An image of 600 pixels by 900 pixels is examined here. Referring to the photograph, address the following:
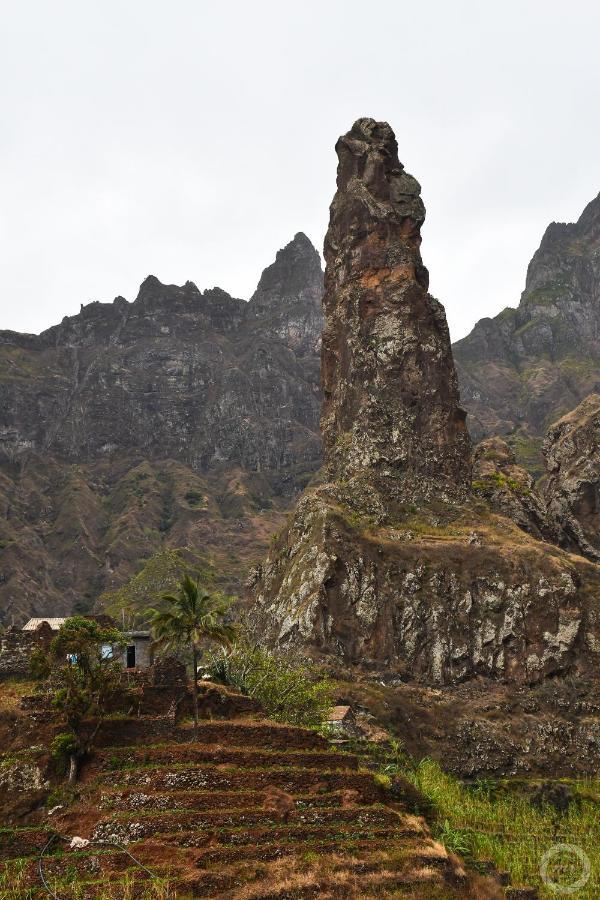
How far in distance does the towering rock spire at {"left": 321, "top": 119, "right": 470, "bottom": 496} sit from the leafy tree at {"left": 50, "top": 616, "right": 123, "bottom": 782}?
8080 cm

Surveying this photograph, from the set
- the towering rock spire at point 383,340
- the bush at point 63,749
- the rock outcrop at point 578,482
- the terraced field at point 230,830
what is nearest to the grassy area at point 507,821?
the terraced field at point 230,830

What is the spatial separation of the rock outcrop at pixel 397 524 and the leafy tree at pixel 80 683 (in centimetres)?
5450

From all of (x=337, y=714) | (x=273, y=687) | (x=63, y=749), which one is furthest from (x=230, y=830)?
(x=337, y=714)

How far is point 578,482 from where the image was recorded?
151125mm

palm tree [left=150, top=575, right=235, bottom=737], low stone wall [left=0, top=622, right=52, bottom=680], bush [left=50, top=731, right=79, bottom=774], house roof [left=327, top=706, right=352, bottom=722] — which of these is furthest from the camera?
house roof [left=327, top=706, right=352, bottom=722]

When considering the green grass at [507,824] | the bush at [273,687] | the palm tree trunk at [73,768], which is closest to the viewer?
the palm tree trunk at [73,768]

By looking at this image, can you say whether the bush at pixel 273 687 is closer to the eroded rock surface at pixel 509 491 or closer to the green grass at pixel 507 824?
the green grass at pixel 507 824

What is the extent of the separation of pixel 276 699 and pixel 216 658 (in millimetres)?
5285

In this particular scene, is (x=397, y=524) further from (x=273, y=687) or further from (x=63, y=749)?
(x=63, y=749)

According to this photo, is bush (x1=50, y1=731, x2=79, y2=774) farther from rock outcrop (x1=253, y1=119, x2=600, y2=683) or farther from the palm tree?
rock outcrop (x1=253, y1=119, x2=600, y2=683)

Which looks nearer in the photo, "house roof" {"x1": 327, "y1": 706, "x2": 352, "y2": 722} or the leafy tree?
the leafy tree

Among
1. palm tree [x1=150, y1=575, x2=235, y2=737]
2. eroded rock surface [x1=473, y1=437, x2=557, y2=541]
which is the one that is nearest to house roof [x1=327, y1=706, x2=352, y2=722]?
palm tree [x1=150, y1=575, x2=235, y2=737]

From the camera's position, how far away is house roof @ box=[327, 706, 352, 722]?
66.2m

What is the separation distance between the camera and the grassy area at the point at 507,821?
1858 inches
